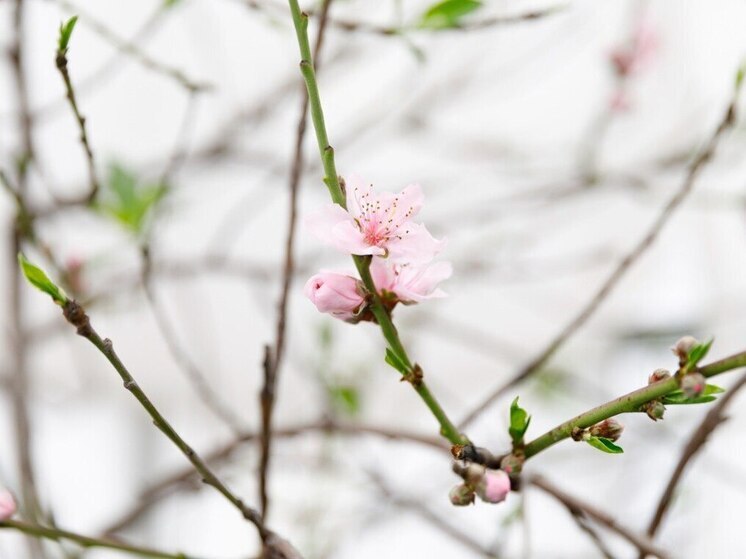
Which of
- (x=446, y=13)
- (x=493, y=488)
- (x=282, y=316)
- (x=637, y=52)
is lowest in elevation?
(x=493, y=488)

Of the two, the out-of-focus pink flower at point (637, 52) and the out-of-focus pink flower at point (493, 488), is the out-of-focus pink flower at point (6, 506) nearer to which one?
the out-of-focus pink flower at point (493, 488)

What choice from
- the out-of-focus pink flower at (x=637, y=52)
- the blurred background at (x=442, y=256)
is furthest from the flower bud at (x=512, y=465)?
the blurred background at (x=442, y=256)

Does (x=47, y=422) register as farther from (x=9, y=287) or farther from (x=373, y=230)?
(x=373, y=230)

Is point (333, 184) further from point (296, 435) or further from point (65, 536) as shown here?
point (296, 435)

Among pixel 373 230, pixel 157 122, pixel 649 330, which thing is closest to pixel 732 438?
pixel 649 330

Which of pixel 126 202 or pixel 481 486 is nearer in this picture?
pixel 481 486

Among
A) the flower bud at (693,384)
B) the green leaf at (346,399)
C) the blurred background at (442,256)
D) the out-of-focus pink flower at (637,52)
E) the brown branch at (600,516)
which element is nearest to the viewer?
the flower bud at (693,384)

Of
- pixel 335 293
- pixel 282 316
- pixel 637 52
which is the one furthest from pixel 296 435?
pixel 637 52
